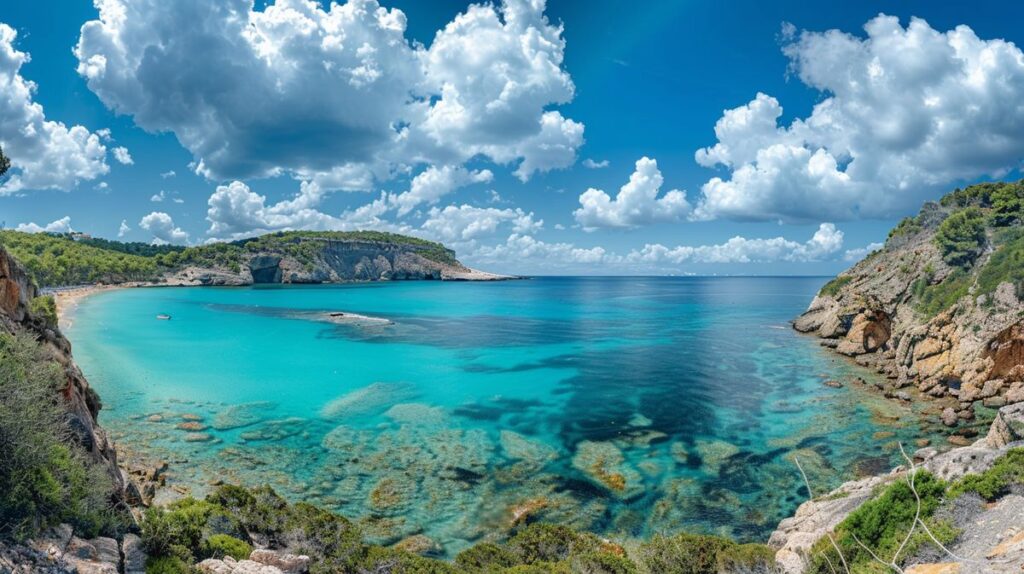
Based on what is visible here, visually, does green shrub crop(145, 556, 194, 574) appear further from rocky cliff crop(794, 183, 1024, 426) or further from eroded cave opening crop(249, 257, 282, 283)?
eroded cave opening crop(249, 257, 282, 283)

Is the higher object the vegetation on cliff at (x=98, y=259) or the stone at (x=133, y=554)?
the vegetation on cliff at (x=98, y=259)

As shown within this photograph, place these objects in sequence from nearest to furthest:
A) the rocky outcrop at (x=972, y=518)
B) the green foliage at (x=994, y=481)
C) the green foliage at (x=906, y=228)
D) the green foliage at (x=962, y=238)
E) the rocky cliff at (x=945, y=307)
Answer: the rocky outcrop at (x=972, y=518), the green foliage at (x=994, y=481), the rocky cliff at (x=945, y=307), the green foliage at (x=962, y=238), the green foliage at (x=906, y=228)

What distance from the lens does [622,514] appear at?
63.4 ft

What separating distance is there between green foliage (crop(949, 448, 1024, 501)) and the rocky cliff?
799 inches

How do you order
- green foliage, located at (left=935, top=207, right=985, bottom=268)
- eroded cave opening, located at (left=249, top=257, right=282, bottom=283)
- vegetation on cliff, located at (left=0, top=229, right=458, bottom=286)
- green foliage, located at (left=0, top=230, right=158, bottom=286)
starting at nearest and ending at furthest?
1. green foliage, located at (left=935, top=207, right=985, bottom=268)
2. green foliage, located at (left=0, top=230, right=158, bottom=286)
3. vegetation on cliff, located at (left=0, top=229, right=458, bottom=286)
4. eroded cave opening, located at (left=249, top=257, right=282, bottom=283)

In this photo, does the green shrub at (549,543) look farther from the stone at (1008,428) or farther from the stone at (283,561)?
the stone at (1008,428)

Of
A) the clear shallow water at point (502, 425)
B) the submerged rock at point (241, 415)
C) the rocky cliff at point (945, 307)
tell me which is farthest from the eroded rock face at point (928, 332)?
the submerged rock at point (241, 415)

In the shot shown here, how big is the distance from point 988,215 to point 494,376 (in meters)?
52.2

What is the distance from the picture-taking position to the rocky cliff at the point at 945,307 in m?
33.3

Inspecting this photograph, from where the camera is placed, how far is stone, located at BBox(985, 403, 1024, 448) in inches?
739

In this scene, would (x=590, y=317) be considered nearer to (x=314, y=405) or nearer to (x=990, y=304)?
(x=990, y=304)

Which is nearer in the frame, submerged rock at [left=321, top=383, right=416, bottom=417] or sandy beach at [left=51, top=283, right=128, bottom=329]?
submerged rock at [left=321, top=383, right=416, bottom=417]

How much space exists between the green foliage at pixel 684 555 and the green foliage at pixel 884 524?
8.94 ft

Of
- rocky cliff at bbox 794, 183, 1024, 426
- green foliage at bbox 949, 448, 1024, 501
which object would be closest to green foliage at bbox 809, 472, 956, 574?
green foliage at bbox 949, 448, 1024, 501
